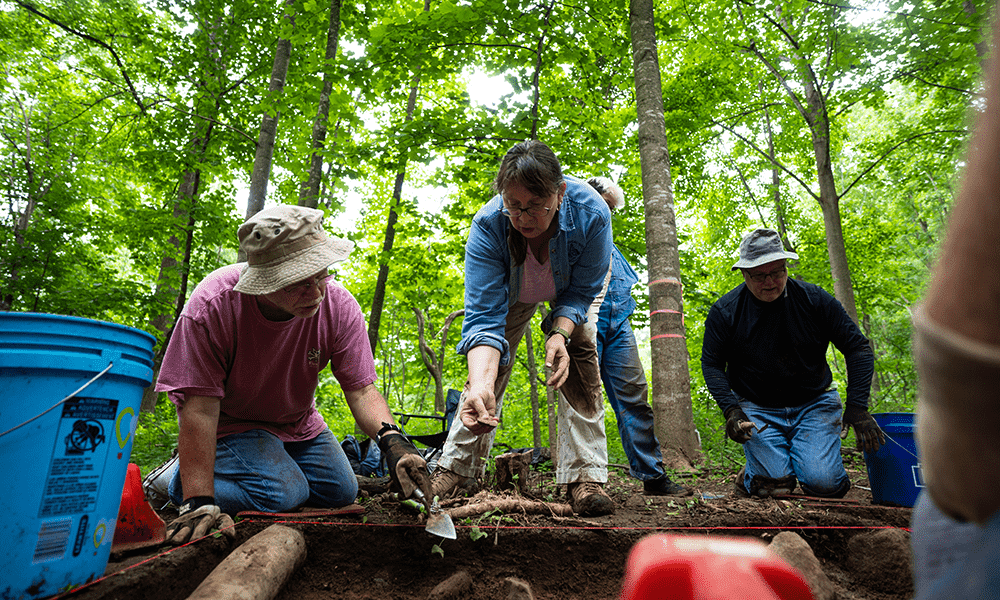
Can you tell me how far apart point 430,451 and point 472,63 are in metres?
4.91

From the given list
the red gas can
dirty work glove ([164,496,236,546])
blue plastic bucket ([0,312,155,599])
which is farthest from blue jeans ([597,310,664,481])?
the red gas can

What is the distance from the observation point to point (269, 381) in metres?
2.71

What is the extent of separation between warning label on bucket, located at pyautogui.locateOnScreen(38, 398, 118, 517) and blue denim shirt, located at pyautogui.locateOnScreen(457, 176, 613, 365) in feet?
4.79

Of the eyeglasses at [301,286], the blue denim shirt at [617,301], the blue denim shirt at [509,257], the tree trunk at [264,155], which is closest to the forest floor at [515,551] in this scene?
the blue denim shirt at [509,257]

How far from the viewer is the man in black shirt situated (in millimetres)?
3370

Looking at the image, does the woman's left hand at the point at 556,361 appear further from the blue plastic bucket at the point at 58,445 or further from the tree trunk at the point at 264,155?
the tree trunk at the point at 264,155

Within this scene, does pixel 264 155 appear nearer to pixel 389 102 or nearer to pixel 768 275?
pixel 389 102

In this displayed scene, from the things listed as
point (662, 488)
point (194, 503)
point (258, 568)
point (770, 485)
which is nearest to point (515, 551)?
point (258, 568)

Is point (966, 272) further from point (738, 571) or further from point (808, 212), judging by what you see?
point (808, 212)

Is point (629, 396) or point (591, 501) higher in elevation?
point (629, 396)

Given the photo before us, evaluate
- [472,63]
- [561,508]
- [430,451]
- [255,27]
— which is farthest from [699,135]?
[561,508]

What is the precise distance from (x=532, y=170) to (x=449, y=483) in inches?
70.4

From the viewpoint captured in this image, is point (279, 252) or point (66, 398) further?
point (279, 252)

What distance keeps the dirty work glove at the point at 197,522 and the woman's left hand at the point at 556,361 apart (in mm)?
1504
